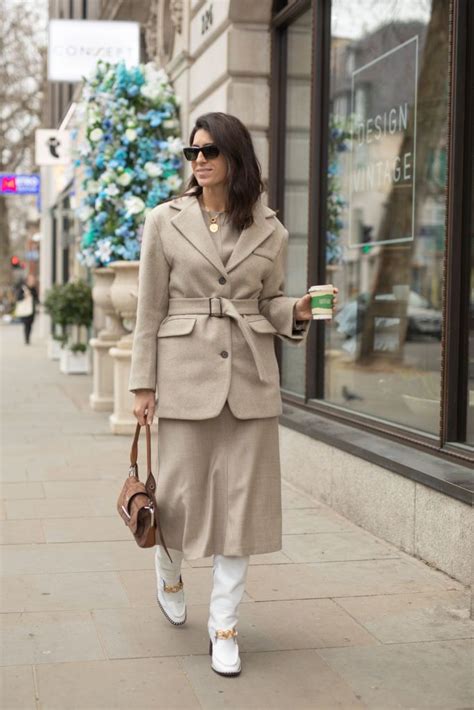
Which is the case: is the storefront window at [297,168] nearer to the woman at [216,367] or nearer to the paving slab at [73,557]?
the paving slab at [73,557]

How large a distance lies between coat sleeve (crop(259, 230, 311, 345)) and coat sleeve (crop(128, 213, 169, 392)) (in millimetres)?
409

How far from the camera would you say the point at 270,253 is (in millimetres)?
4141

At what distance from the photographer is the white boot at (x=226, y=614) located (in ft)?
12.8

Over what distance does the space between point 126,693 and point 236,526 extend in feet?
2.29

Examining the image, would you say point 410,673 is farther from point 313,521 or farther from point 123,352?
point 123,352

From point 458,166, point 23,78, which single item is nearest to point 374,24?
point 458,166

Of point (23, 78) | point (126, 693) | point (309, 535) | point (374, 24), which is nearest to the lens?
point (126, 693)

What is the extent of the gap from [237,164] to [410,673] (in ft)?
6.42

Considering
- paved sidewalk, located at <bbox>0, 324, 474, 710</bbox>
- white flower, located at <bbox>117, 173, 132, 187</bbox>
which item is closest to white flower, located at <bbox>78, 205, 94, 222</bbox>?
white flower, located at <bbox>117, 173, 132, 187</bbox>

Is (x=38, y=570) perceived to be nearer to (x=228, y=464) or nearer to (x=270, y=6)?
(x=228, y=464)

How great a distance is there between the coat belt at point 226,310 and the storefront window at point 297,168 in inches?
157

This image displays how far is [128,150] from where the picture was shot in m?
10.7

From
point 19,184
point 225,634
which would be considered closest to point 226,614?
point 225,634

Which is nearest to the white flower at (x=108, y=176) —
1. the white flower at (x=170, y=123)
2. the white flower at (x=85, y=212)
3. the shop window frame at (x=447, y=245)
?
the white flower at (x=85, y=212)
